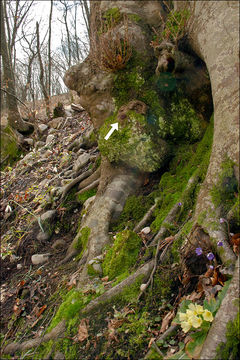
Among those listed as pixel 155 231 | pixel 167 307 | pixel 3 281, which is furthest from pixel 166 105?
pixel 3 281

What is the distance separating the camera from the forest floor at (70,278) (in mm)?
2215

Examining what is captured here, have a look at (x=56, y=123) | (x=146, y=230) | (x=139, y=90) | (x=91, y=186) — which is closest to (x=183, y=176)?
(x=146, y=230)

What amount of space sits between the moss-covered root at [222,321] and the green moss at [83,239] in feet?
7.72

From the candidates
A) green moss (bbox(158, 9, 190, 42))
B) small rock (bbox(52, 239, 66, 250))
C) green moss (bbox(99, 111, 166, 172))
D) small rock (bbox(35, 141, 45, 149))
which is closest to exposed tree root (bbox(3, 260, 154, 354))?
green moss (bbox(99, 111, 166, 172))

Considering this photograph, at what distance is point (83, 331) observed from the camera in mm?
2492

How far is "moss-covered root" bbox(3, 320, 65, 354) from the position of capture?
8.80 feet

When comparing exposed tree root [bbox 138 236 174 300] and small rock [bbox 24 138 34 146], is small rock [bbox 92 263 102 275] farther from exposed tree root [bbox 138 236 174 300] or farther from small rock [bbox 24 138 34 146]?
small rock [bbox 24 138 34 146]

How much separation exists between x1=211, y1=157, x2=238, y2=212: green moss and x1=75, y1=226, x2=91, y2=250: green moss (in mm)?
1939

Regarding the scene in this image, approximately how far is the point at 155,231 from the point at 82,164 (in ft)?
10.1

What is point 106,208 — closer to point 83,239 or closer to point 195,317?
point 83,239

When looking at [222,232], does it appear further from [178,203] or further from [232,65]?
[232,65]

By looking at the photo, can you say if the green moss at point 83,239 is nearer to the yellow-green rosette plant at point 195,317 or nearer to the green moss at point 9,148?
the yellow-green rosette plant at point 195,317

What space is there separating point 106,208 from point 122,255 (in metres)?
1.02

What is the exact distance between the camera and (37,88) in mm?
35844
